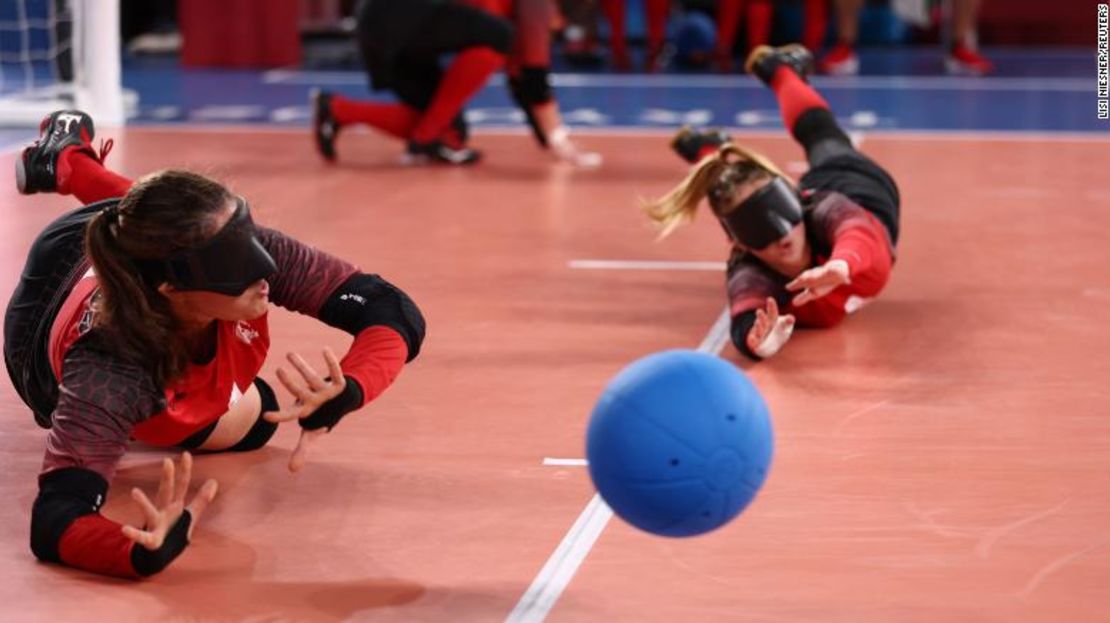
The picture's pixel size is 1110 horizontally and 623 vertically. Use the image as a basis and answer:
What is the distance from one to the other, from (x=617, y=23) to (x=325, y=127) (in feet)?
16.7

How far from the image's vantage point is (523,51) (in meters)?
8.92

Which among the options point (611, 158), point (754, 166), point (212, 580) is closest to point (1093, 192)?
point (611, 158)

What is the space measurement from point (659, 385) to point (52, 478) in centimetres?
122

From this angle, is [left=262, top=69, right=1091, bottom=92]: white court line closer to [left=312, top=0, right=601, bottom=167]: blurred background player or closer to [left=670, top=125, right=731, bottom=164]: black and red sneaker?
[left=312, top=0, right=601, bottom=167]: blurred background player

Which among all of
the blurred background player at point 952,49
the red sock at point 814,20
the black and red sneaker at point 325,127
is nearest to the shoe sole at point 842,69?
the blurred background player at point 952,49

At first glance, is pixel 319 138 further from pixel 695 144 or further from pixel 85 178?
pixel 85 178

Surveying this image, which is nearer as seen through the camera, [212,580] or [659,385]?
[659,385]

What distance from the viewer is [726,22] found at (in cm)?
1362

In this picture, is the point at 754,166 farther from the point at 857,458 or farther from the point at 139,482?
the point at 139,482

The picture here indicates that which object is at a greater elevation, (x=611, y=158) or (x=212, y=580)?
(x=212, y=580)

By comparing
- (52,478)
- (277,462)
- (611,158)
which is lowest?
(611,158)

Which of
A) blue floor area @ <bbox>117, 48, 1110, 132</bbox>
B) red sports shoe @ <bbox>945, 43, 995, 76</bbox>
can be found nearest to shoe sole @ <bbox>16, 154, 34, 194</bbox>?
blue floor area @ <bbox>117, 48, 1110, 132</bbox>

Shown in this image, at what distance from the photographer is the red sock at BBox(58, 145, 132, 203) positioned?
15.5ft

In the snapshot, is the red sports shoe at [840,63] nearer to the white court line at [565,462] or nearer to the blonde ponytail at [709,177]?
the blonde ponytail at [709,177]
